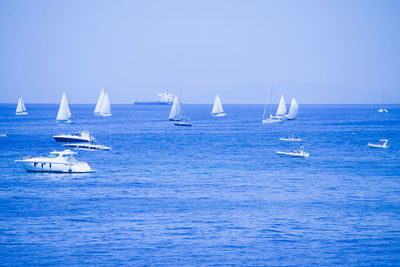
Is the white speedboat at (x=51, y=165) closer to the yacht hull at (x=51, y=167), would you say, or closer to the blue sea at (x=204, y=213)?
the yacht hull at (x=51, y=167)

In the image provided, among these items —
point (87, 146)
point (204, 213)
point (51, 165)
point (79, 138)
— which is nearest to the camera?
point (204, 213)

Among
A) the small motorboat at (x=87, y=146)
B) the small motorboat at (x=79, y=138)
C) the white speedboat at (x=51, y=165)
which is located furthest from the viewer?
the small motorboat at (x=79, y=138)

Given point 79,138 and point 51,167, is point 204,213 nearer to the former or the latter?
point 51,167

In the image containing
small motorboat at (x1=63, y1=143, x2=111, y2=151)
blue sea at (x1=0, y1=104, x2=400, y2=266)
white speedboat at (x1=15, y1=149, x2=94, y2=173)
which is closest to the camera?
blue sea at (x1=0, y1=104, x2=400, y2=266)

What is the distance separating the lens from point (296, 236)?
1735 inches

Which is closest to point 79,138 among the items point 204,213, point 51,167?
point 51,167

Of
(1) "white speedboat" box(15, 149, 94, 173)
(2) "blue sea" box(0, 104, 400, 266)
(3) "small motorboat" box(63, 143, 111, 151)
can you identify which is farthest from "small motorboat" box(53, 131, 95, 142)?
(1) "white speedboat" box(15, 149, 94, 173)

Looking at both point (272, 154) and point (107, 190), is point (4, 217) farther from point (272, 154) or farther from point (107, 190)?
point (272, 154)

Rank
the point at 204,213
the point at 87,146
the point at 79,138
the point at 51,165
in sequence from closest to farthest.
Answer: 1. the point at 204,213
2. the point at 51,165
3. the point at 87,146
4. the point at 79,138

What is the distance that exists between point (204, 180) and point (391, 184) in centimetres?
2381

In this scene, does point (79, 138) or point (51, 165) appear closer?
point (51, 165)

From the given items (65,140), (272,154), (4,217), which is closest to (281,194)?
(4,217)

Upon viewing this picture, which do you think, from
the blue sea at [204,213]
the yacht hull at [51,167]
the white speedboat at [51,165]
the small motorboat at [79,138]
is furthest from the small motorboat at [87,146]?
the yacht hull at [51,167]

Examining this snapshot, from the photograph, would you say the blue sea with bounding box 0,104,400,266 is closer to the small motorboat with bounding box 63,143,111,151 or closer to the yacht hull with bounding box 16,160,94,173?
the yacht hull with bounding box 16,160,94,173
